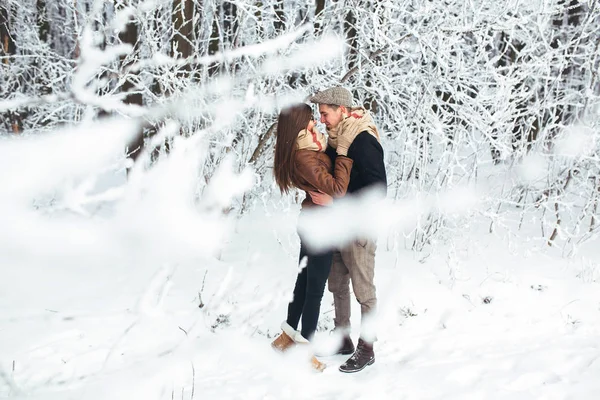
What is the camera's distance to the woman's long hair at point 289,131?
2.98m

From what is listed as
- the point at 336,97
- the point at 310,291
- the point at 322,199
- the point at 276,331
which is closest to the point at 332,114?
the point at 336,97

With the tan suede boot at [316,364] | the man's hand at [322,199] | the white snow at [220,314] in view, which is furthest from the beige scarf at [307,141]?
the tan suede boot at [316,364]

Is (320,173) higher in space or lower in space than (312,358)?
higher

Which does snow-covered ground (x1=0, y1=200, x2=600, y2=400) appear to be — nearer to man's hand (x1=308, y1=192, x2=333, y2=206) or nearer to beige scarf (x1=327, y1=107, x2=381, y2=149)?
man's hand (x1=308, y1=192, x2=333, y2=206)

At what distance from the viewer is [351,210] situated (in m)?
3.04

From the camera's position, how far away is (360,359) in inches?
128

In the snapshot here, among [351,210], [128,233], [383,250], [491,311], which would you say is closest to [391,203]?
[383,250]

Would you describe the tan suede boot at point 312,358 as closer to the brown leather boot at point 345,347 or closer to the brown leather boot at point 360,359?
the brown leather boot at point 360,359

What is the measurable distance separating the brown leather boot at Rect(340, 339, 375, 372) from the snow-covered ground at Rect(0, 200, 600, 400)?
0.20ft

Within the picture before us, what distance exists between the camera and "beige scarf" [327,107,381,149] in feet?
9.75

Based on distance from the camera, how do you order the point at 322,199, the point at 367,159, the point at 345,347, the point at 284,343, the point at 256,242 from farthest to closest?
the point at 256,242
the point at 345,347
the point at 284,343
the point at 322,199
the point at 367,159

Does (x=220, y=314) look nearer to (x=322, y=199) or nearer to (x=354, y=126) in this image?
(x=322, y=199)

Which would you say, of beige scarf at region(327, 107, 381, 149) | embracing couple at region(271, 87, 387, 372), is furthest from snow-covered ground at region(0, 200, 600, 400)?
beige scarf at region(327, 107, 381, 149)

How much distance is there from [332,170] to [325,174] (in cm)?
16
